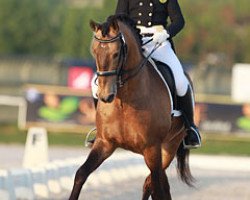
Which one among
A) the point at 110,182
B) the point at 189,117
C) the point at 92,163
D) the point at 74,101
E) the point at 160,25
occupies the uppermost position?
the point at 160,25

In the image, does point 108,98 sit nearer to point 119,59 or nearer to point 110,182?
point 119,59

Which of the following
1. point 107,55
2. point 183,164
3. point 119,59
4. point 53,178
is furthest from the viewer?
point 53,178

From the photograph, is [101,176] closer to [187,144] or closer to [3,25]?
[187,144]

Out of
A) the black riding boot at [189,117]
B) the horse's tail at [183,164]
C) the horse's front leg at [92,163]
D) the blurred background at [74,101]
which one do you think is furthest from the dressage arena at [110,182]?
the blurred background at [74,101]

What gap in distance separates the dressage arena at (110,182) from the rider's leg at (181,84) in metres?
2.53

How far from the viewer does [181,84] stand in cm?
1096

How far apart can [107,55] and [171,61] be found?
1.97 metres

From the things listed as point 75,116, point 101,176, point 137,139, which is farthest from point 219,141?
point 137,139

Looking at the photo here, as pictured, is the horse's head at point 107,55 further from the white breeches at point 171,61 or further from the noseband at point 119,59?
the white breeches at point 171,61

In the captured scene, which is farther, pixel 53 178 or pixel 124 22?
pixel 53 178

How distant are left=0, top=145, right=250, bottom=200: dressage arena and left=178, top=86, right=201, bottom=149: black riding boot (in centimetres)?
244

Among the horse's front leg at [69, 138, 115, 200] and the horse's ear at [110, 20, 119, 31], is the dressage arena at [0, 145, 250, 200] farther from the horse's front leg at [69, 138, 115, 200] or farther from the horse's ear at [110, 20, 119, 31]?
the horse's ear at [110, 20, 119, 31]

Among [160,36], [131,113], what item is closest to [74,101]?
[160,36]

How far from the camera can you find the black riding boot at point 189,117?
11.3 m
